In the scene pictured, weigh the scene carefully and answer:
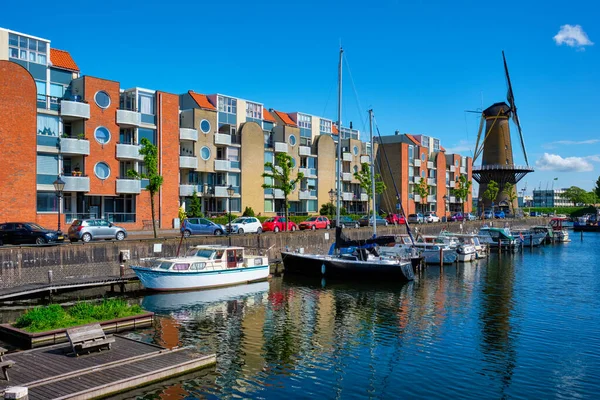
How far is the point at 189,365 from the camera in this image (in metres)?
16.3

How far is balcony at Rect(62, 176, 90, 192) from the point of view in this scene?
1847 inches

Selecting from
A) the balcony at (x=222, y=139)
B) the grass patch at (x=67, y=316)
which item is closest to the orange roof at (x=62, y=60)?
the balcony at (x=222, y=139)

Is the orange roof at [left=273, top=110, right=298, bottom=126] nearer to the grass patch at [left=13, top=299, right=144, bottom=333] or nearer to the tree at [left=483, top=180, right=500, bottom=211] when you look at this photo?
the tree at [left=483, top=180, right=500, bottom=211]

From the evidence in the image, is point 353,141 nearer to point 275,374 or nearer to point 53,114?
point 53,114

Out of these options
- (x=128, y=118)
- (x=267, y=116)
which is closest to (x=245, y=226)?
(x=128, y=118)

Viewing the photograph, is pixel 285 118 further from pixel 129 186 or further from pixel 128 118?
pixel 129 186

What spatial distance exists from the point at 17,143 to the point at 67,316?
2835 centimetres

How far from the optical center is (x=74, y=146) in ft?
156

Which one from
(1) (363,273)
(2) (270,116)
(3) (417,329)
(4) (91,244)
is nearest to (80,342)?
(3) (417,329)

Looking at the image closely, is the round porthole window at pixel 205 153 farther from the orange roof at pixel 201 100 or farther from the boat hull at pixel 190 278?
the boat hull at pixel 190 278

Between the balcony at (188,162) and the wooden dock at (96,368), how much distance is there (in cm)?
4245

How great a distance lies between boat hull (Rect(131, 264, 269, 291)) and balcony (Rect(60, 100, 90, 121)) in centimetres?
2305

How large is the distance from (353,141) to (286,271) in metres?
50.2

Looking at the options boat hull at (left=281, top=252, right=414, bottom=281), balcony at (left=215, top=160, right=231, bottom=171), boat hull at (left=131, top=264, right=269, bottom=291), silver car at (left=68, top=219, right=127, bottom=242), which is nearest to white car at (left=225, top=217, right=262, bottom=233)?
boat hull at (left=281, top=252, right=414, bottom=281)
